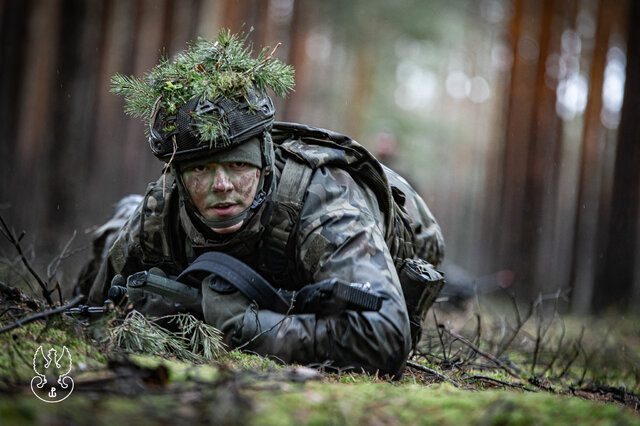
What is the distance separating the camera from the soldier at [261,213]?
9.84 ft

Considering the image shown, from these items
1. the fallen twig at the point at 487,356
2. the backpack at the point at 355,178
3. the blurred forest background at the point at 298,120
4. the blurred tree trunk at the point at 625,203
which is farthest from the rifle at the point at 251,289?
the blurred tree trunk at the point at 625,203

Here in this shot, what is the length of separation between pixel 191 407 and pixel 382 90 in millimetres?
25785

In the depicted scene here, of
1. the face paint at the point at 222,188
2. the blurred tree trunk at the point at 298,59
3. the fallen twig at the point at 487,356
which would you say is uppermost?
the blurred tree trunk at the point at 298,59

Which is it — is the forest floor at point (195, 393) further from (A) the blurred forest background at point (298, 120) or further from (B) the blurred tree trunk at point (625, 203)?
(B) the blurred tree trunk at point (625, 203)

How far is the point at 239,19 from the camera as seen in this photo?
12.1m

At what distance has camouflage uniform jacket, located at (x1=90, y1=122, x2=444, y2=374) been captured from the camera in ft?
9.74

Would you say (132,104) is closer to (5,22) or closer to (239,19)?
(5,22)

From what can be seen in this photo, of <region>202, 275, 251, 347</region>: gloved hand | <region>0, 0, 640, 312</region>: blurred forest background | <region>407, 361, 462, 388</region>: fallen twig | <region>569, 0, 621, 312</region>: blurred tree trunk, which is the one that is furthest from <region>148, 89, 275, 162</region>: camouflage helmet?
<region>569, 0, 621, 312</region>: blurred tree trunk

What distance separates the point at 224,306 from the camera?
3084 mm

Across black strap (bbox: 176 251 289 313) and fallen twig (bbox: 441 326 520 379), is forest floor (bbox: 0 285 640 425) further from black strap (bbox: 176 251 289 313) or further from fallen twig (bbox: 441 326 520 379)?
fallen twig (bbox: 441 326 520 379)

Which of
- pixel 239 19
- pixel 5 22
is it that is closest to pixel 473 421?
pixel 5 22

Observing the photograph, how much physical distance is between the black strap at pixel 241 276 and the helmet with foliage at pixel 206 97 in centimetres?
56

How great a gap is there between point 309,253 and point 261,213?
1.15 feet

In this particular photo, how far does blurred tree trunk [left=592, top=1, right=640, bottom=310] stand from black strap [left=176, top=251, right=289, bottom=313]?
9.86m
